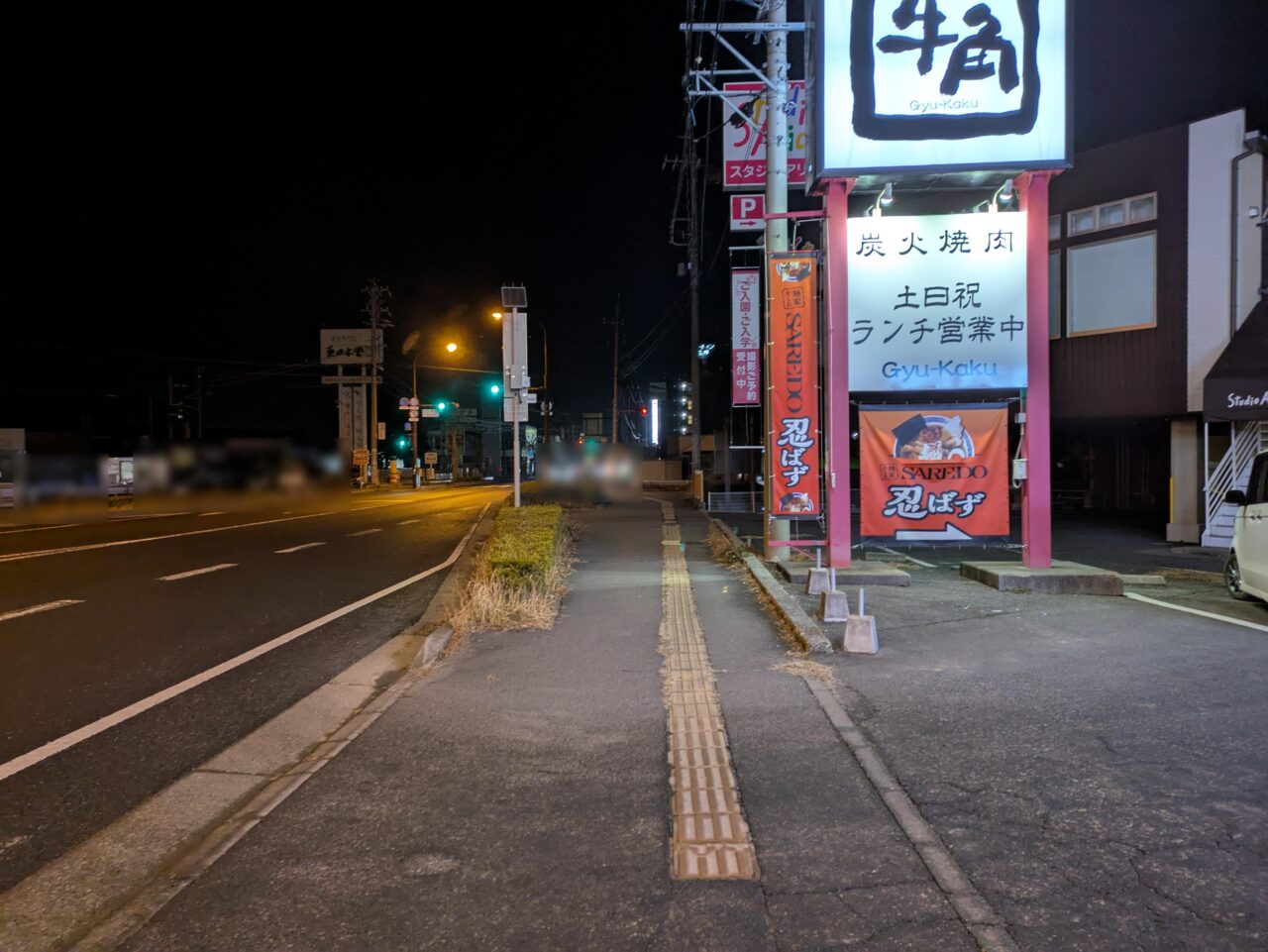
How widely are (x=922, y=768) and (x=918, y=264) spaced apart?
7.79 metres

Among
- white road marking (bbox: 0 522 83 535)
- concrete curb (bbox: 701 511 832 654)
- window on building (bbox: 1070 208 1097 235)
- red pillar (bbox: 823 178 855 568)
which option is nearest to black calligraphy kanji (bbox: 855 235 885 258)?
red pillar (bbox: 823 178 855 568)

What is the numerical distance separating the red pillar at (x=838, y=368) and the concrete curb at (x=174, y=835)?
640 centimetres

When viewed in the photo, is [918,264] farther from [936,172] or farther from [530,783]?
[530,783]

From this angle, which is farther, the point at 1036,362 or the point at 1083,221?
the point at 1083,221

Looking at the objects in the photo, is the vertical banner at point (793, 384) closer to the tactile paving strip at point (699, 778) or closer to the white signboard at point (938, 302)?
the white signboard at point (938, 302)

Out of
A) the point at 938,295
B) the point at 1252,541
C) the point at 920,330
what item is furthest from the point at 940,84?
the point at 1252,541

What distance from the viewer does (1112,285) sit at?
16.5 metres

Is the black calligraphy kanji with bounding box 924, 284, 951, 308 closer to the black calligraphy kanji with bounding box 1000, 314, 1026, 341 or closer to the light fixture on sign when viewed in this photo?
the black calligraphy kanji with bounding box 1000, 314, 1026, 341

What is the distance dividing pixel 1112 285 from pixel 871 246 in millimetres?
8704

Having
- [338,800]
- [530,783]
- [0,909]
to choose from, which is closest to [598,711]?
[530,783]

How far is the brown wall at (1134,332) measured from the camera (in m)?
15.5

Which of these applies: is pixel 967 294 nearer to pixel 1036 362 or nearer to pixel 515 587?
pixel 1036 362

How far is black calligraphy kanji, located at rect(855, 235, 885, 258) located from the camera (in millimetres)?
10719

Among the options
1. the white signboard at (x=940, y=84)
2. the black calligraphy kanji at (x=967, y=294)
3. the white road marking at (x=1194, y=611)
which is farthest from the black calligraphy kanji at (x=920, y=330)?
the white road marking at (x=1194, y=611)
